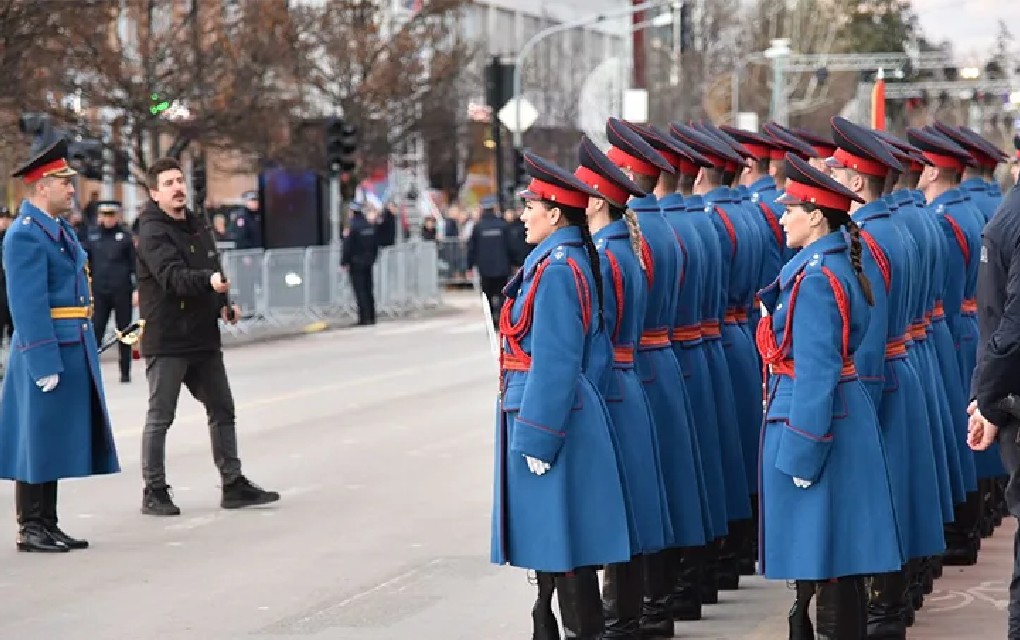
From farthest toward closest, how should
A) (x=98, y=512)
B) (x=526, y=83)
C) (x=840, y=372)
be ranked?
1. (x=526, y=83)
2. (x=98, y=512)
3. (x=840, y=372)

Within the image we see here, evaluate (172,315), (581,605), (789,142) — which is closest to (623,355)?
(581,605)

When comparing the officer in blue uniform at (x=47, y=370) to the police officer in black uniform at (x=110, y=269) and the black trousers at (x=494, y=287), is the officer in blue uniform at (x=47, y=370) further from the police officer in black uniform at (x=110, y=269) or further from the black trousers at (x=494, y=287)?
the black trousers at (x=494, y=287)

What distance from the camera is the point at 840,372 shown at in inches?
312

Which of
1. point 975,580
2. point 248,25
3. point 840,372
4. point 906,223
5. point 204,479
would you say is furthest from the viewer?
point 248,25

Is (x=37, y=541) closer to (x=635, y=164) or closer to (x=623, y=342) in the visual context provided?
(x=635, y=164)

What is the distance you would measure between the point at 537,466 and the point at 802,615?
3.90ft

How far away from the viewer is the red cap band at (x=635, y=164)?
9211mm

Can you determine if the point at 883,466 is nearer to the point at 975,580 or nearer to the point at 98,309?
the point at 975,580

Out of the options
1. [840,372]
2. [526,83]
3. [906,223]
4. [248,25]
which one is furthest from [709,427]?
[526,83]

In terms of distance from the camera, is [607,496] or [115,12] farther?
[115,12]

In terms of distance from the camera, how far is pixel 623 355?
8.43 m

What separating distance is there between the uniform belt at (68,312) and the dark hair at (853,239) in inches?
203

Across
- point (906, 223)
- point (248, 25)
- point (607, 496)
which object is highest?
point (248, 25)

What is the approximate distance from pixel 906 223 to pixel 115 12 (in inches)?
1014
